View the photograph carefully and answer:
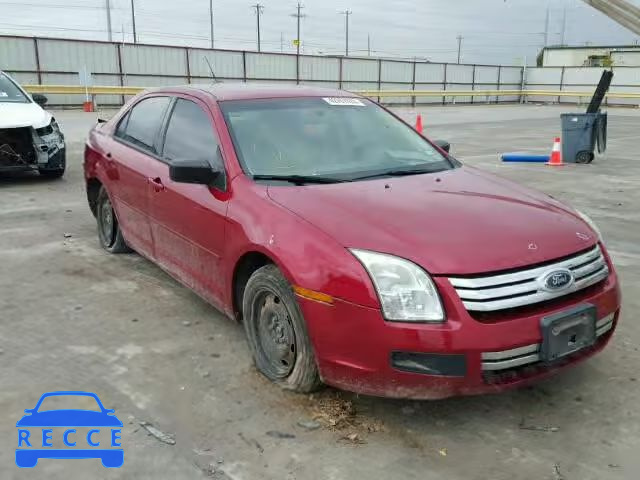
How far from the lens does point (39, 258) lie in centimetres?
548

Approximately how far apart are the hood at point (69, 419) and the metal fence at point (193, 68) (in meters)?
21.6

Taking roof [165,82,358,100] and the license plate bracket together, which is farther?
roof [165,82,358,100]

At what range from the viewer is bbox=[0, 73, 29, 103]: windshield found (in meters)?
9.09

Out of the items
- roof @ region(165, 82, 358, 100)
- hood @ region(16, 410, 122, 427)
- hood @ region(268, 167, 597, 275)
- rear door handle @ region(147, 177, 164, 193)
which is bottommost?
hood @ region(16, 410, 122, 427)

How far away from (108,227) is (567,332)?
4.19 m

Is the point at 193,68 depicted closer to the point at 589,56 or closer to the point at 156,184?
the point at 156,184

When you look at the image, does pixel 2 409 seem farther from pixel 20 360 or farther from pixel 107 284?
pixel 107 284

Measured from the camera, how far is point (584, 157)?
11828 millimetres

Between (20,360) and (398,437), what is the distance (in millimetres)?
2231

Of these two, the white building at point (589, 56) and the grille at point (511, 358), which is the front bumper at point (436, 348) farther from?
the white building at point (589, 56)

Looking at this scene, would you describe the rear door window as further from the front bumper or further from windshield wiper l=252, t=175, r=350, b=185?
the front bumper

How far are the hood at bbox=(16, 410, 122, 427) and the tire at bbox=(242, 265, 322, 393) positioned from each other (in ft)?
2.65

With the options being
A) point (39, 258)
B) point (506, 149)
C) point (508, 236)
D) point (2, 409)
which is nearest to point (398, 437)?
point (508, 236)

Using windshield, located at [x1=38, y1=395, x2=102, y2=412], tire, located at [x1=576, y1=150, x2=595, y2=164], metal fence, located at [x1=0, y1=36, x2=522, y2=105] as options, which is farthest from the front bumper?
metal fence, located at [x1=0, y1=36, x2=522, y2=105]
